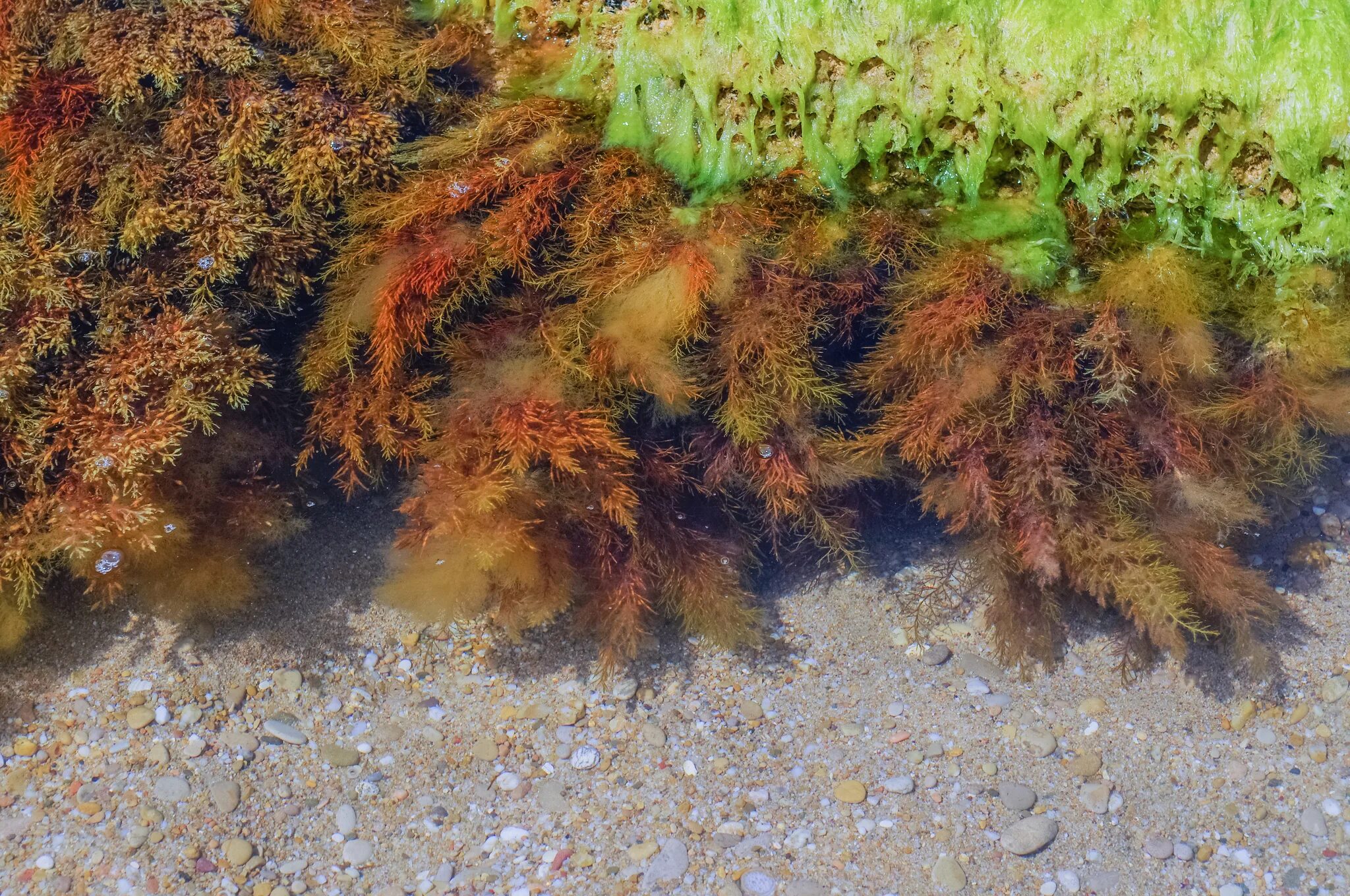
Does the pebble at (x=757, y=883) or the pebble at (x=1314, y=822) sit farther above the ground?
the pebble at (x=1314, y=822)

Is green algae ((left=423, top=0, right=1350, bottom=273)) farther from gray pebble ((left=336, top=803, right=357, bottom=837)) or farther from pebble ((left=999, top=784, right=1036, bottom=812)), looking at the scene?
gray pebble ((left=336, top=803, right=357, bottom=837))

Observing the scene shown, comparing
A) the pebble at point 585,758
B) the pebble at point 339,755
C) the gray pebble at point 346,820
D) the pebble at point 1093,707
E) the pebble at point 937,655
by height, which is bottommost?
the pebble at point 1093,707

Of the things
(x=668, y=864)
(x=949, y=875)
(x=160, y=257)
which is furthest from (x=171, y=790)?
(x=949, y=875)

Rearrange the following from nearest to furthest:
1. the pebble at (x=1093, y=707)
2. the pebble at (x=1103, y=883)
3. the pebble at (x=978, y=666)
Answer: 1. the pebble at (x=1103, y=883)
2. the pebble at (x=1093, y=707)
3. the pebble at (x=978, y=666)


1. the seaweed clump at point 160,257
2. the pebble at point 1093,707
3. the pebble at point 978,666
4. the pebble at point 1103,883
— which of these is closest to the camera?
the pebble at point 1103,883

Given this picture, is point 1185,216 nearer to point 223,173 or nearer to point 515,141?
point 515,141

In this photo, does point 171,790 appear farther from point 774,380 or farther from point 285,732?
point 774,380

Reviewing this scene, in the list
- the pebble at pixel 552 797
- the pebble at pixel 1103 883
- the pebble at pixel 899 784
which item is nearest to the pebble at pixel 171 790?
the pebble at pixel 552 797

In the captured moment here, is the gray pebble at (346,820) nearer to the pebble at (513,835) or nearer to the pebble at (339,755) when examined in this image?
the pebble at (339,755)

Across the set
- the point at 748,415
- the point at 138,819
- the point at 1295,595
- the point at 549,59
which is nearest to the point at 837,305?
the point at 748,415
